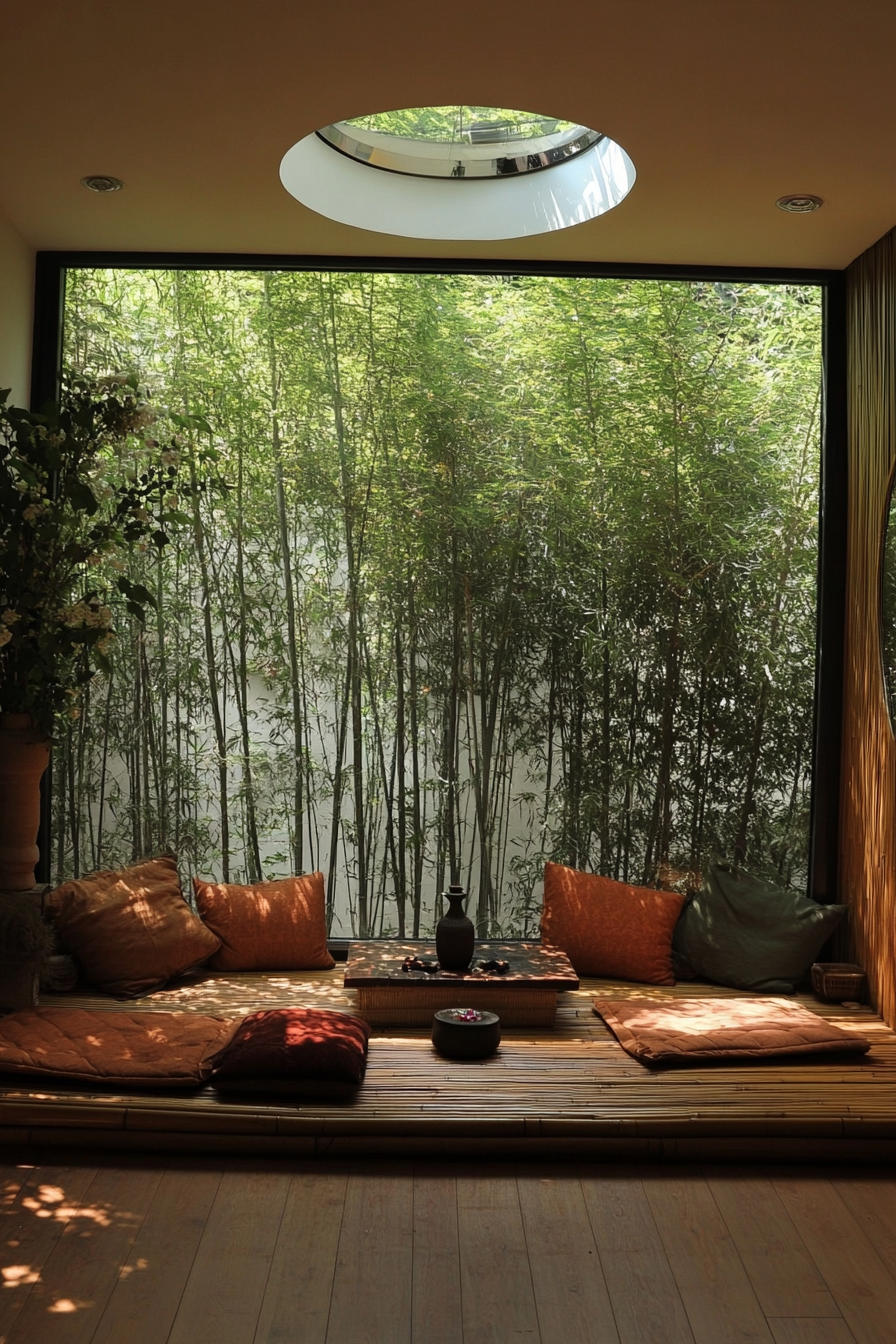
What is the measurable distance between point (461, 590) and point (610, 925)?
1.53 m

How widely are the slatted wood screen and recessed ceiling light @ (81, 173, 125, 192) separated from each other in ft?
9.36

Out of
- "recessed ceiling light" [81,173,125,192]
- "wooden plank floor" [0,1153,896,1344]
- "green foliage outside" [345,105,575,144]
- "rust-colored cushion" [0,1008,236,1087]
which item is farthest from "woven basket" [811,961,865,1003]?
"recessed ceiling light" [81,173,125,192]

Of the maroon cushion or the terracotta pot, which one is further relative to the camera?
the terracotta pot

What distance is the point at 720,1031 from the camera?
4258 millimetres

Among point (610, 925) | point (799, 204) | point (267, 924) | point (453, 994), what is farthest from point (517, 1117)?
point (799, 204)

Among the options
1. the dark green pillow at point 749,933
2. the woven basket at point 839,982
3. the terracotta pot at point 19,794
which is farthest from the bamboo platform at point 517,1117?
the terracotta pot at point 19,794

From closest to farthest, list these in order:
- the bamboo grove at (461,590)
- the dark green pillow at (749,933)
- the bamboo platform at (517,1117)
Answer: the bamboo platform at (517,1117), the dark green pillow at (749,933), the bamboo grove at (461,590)

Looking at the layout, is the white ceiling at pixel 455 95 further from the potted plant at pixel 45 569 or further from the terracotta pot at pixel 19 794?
the terracotta pot at pixel 19 794

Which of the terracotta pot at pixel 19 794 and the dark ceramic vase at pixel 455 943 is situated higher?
the terracotta pot at pixel 19 794

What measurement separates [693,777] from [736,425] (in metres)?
1.51

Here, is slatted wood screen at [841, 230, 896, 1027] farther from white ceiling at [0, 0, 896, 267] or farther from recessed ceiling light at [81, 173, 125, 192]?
recessed ceiling light at [81, 173, 125, 192]

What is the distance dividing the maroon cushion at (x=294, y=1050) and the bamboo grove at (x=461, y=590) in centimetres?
137

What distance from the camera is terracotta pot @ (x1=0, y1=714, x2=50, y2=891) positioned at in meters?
4.52

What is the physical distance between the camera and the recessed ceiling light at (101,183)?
426 cm
